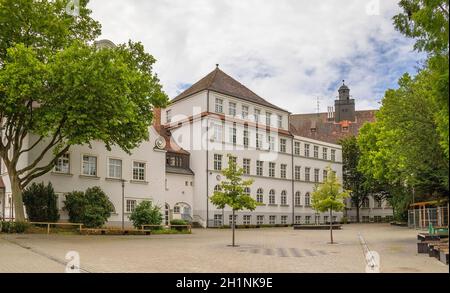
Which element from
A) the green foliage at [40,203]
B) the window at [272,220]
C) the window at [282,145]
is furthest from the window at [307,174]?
the green foliage at [40,203]

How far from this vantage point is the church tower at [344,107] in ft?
327

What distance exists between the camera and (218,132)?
5191cm

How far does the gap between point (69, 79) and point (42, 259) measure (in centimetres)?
1177

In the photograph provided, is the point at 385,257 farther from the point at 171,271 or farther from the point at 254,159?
the point at 254,159

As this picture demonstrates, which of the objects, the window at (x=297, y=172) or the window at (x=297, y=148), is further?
the window at (x=297, y=148)

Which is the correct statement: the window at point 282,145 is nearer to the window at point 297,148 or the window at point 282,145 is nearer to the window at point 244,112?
the window at point 297,148

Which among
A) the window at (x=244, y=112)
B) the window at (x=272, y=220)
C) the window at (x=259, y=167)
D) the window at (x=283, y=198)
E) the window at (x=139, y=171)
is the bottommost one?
the window at (x=272, y=220)

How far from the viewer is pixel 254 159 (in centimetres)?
5594

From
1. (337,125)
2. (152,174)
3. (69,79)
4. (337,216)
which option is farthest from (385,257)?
(337,125)

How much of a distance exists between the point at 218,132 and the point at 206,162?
12.0 ft

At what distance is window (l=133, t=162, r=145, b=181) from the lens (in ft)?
138

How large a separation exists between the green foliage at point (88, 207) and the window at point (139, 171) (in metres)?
5.25

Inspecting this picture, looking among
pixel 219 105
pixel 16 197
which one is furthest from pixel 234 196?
pixel 219 105

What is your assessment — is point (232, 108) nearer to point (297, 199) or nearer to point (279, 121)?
point (279, 121)
